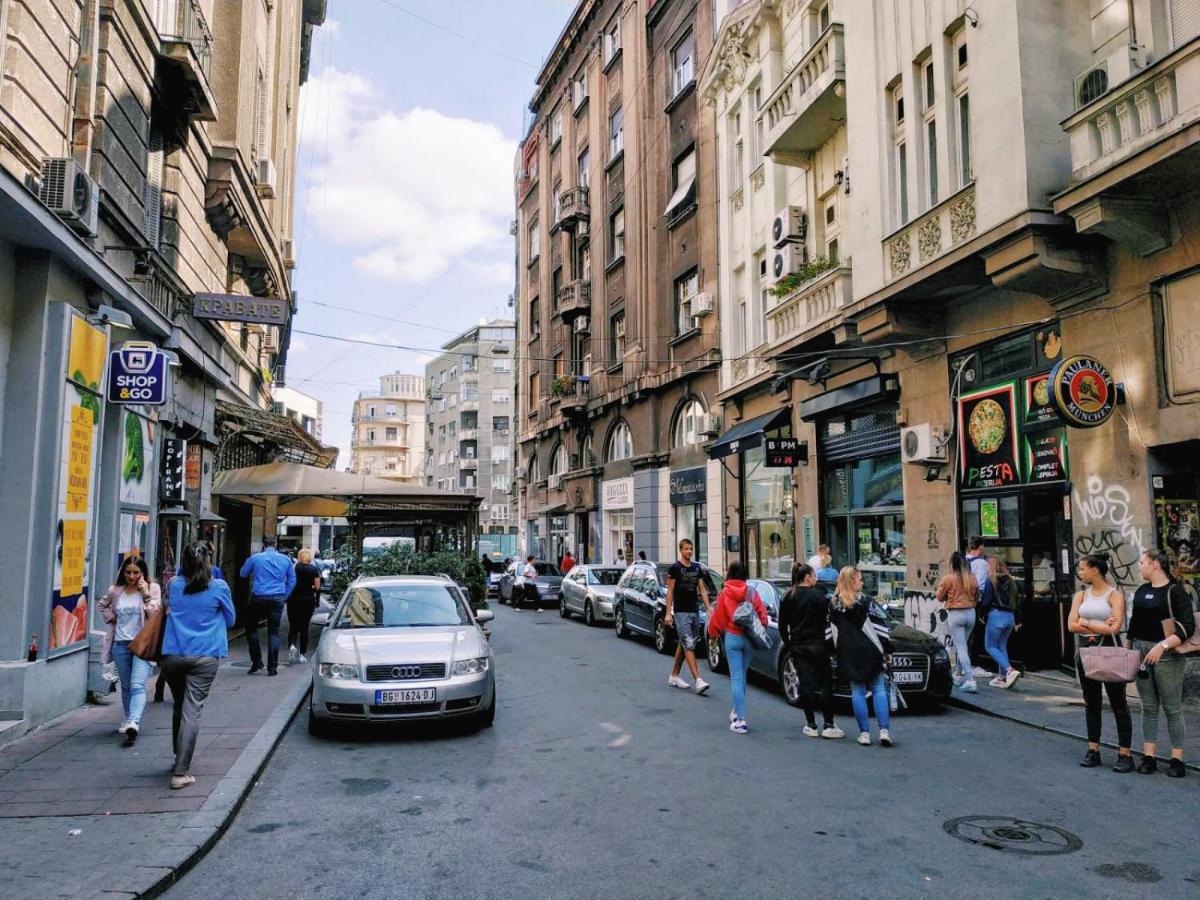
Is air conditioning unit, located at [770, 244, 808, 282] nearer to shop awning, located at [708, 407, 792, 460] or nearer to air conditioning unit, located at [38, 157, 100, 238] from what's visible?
shop awning, located at [708, 407, 792, 460]

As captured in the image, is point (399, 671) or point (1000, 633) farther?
point (1000, 633)

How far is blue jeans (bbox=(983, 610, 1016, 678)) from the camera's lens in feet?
35.9

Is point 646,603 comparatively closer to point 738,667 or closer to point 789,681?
point 789,681

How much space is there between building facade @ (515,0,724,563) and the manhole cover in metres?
16.9

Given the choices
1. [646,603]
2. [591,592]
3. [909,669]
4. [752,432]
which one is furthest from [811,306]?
[909,669]

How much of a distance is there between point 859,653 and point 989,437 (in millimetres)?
6053

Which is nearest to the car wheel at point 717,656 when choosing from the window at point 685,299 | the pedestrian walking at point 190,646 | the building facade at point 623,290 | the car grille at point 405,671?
the car grille at point 405,671

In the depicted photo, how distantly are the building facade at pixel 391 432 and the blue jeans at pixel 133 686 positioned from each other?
298 ft

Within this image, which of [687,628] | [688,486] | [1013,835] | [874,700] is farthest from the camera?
[688,486]

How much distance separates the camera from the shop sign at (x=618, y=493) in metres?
27.9

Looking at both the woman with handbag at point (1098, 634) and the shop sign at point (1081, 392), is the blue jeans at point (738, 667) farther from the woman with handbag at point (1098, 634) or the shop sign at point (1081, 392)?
the shop sign at point (1081, 392)

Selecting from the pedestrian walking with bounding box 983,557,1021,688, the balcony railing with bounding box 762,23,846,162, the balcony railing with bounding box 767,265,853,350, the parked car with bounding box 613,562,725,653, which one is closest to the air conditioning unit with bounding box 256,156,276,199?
the balcony railing with bounding box 762,23,846,162

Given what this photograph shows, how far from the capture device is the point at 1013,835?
17.9ft

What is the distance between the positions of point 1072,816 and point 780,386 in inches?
535
